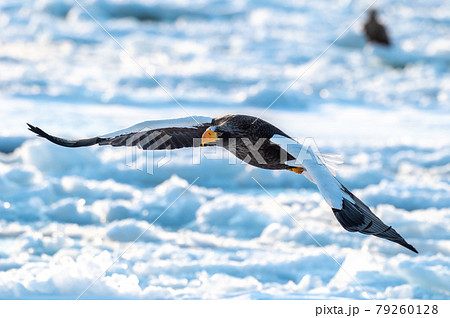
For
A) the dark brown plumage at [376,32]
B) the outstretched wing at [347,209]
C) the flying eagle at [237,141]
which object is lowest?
the outstretched wing at [347,209]

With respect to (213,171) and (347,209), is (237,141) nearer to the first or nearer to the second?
(347,209)

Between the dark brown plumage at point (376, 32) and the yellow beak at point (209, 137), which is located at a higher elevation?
Answer: the dark brown plumage at point (376, 32)

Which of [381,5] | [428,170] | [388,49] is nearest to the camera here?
[428,170]

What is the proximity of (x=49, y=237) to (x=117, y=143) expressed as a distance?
1451mm

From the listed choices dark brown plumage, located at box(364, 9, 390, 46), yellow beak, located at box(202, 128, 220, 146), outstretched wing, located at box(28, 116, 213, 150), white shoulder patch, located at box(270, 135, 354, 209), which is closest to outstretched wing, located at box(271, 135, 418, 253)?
white shoulder patch, located at box(270, 135, 354, 209)

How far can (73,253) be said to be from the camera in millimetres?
6676

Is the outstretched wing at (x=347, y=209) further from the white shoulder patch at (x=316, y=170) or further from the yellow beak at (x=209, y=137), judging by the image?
the yellow beak at (x=209, y=137)

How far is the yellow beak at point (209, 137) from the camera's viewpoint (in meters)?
5.88

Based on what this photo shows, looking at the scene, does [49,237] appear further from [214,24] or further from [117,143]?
[214,24]

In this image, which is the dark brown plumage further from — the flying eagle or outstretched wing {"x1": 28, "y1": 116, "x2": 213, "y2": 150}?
outstretched wing {"x1": 28, "y1": 116, "x2": 213, "y2": 150}

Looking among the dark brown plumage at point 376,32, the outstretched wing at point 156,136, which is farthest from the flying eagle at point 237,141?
the dark brown plumage at point 376,32

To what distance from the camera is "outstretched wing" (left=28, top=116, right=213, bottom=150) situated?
19.7 ft

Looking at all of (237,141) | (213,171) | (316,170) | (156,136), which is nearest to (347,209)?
(316,170)
